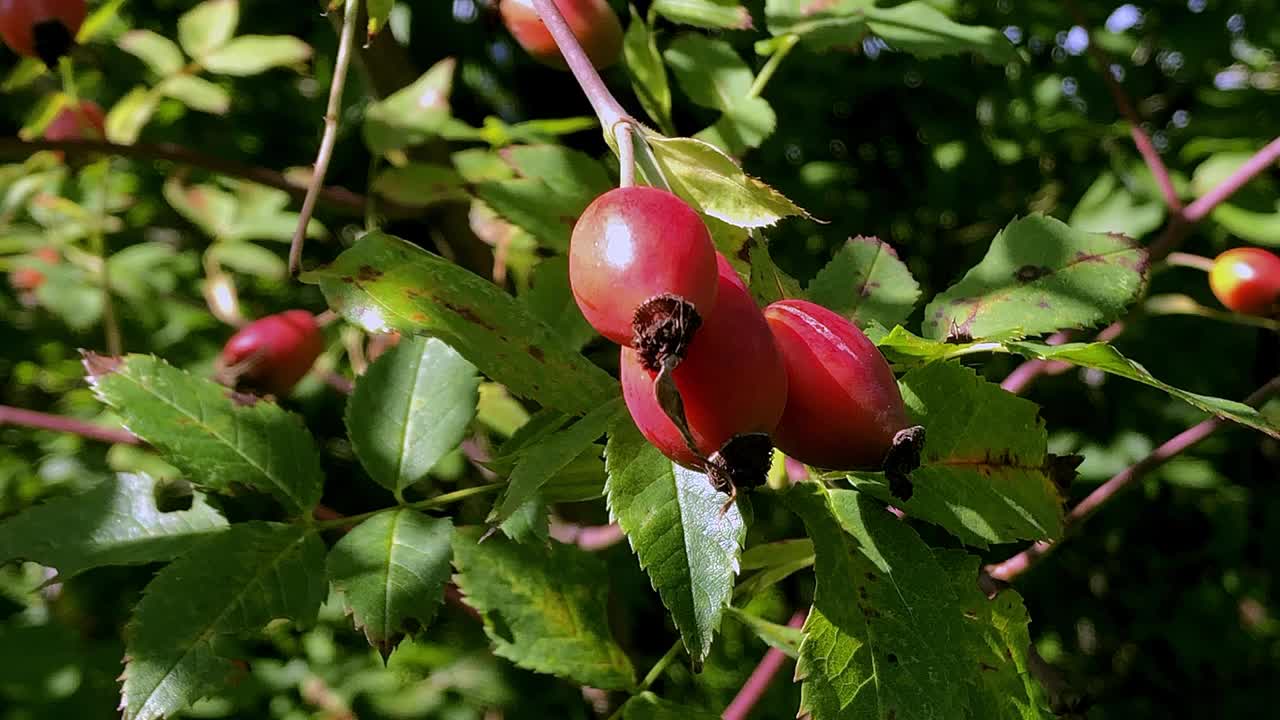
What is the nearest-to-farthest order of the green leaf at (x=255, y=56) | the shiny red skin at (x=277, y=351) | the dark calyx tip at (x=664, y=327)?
the dark calyx tip at (x=664, y=327), the shiny red skin at (x=277, y=351), the green leaf at (x=255, y=56)

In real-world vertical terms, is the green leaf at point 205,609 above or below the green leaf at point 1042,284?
below

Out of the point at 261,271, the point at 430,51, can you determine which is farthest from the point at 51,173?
the point at 430,51

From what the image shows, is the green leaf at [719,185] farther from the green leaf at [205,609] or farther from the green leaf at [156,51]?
the green leaf at [156,51]

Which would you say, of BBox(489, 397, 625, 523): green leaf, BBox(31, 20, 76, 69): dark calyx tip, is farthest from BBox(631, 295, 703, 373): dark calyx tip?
BBox(31, 20, 76, 69): dark calyx tip

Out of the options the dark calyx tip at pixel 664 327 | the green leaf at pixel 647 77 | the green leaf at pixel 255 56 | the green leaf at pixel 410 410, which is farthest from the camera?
the green leaf at pixel 255 56

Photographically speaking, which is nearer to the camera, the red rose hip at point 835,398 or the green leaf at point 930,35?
the red rose hip at point 835,398

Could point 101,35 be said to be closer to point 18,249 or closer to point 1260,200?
point 18,249

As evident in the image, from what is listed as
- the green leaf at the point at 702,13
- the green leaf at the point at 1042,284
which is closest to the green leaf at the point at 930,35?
the green leaf at the point at 702,13
